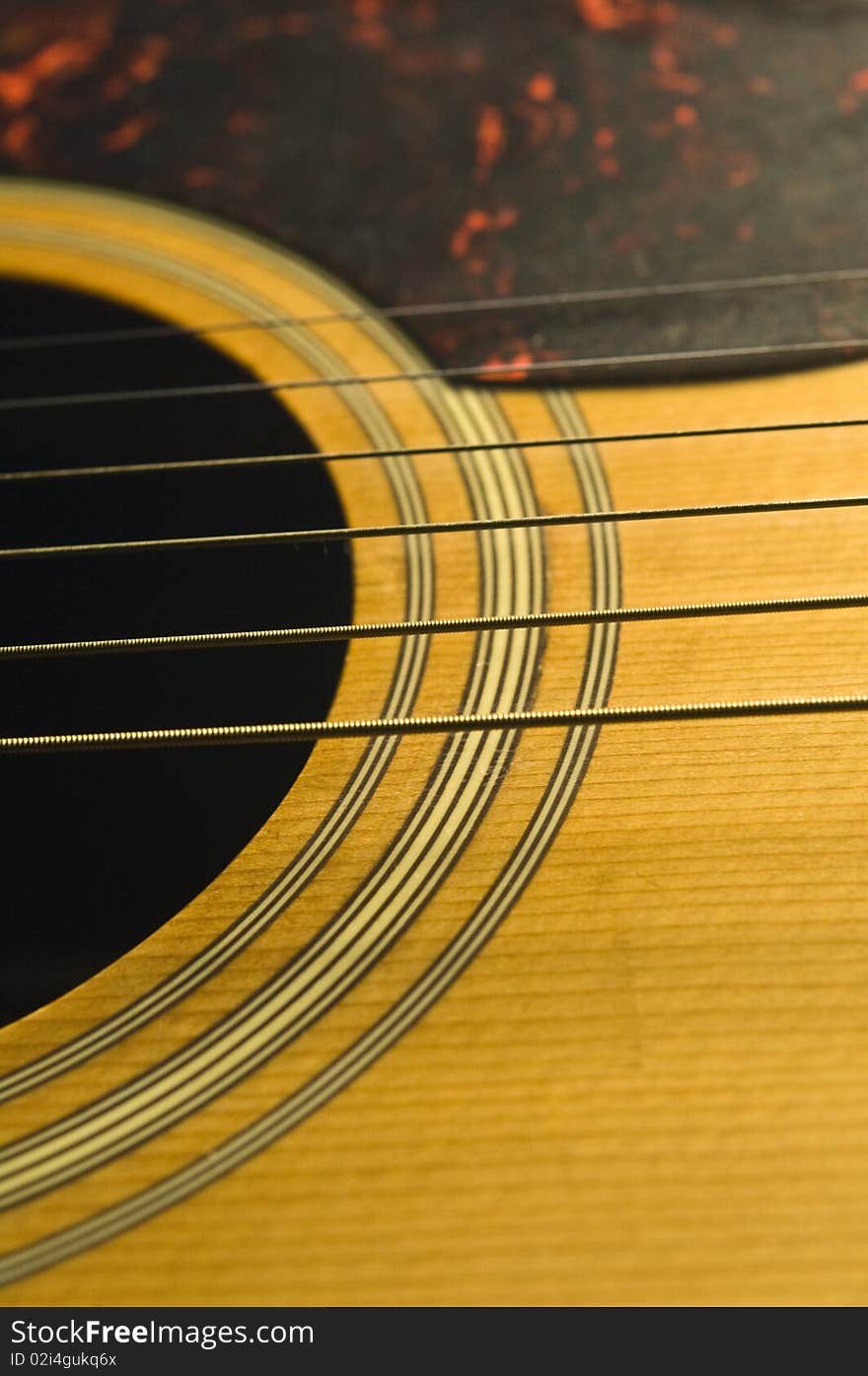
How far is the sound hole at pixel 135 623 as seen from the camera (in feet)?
1.90

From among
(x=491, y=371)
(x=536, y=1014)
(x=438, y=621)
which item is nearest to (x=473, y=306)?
(x=491, y=371)

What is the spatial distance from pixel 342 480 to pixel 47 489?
0.20 metres

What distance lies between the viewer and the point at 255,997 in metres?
0.51

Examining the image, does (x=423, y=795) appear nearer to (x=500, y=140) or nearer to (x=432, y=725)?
(x=432, y=725)

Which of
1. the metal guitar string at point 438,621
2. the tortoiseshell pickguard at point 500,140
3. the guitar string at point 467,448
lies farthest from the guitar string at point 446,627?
the tortoiseshell pickguard at point 500,140

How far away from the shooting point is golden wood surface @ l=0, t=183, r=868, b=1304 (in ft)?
1.47

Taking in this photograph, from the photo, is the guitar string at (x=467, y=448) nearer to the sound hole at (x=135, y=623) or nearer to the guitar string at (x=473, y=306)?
the sound hole at (x=135, y=623)

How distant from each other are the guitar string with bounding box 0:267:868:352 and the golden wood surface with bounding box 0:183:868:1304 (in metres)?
0.24

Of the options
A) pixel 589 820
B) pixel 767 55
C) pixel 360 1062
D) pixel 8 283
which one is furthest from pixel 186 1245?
pixel 767 55

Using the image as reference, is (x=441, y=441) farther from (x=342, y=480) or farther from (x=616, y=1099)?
(x=616, y=1099)

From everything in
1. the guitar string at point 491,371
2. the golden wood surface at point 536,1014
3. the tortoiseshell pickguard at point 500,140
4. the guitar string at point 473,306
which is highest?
the tortoiseshell pickguard at point 500,140

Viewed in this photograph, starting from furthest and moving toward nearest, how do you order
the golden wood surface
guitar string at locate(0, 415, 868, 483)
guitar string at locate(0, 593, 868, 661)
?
1. guitar string at locate(0, 415, 868, 483)
2. guitar string at locate(0, 593, 868, 661)
3. the golden wood surface

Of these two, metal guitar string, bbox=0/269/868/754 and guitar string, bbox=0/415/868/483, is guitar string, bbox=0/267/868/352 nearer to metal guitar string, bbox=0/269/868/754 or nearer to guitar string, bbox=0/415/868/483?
metal guitar string, bbox=0/269/868/754

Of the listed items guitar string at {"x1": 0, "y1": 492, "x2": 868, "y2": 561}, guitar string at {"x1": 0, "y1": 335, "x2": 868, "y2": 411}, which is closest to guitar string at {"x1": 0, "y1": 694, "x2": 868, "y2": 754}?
guitar string at {"x1": 0, "y1": 492, "x2": 868, "y2": 561}
